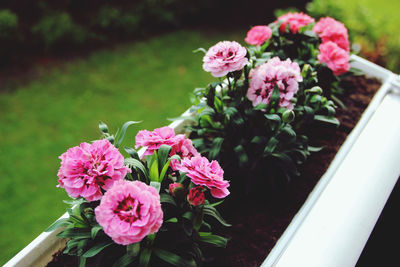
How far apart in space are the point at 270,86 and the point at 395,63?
2.28 m

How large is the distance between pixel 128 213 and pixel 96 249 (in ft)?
0.93

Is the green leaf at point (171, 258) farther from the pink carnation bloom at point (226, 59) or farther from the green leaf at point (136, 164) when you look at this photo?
the pink carnation bloom at point (226, 59)

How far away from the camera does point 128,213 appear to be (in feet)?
3.11

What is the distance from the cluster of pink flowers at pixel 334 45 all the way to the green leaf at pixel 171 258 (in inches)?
51.4

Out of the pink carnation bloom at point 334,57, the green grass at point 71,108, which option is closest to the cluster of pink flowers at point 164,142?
the pink carnation bloom at point 334,57

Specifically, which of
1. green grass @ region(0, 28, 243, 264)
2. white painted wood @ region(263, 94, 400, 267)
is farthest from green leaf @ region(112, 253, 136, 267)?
green grass @ region(0, 28, 243, 264)

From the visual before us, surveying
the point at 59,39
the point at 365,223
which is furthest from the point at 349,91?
the point at 59,39

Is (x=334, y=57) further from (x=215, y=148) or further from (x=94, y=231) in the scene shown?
(x=94, y=231)

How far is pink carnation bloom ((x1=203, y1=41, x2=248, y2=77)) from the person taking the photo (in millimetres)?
1352

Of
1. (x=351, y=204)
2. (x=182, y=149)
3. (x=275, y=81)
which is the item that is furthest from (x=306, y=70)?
(x=182, y=149)

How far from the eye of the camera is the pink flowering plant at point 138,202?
96 cm

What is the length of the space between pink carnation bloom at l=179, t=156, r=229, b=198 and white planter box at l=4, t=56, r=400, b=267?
0.40 metres

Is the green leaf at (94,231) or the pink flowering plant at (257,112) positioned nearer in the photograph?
the green leaf at (94,231)

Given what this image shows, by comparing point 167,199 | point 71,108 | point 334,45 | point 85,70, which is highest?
point 334,45
